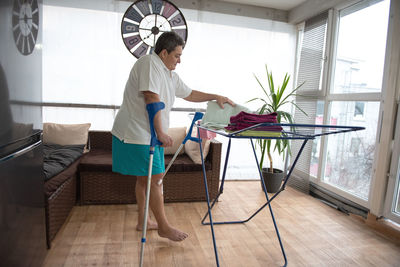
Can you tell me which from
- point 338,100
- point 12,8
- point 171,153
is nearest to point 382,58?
point 338,100

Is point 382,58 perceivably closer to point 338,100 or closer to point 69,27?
point 338,100

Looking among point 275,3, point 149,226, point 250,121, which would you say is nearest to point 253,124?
point 250,121

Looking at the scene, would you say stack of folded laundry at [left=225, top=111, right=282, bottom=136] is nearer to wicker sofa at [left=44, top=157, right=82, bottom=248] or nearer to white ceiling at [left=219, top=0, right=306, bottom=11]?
wicker sofa at [left=44, top=157, right=82, bottom=248]

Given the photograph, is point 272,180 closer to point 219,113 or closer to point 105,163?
point 219,113

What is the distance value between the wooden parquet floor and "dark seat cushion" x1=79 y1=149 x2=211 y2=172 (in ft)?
1.18

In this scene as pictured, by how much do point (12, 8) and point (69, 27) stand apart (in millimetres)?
2332

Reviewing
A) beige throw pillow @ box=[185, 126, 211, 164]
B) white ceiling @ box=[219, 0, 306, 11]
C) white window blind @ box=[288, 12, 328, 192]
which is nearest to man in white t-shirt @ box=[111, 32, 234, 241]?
beige throw pillow @ box=[185, 126, 211, 164]

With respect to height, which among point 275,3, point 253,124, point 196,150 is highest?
point 275,3

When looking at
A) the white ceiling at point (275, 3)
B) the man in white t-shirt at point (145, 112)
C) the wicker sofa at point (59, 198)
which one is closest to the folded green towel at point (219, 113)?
the man in white t-shirt at point (145, 112)

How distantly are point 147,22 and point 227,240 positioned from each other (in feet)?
8.42

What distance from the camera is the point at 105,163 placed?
8.72ft

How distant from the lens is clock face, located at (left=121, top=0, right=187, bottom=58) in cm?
322

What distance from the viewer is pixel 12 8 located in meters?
1.12

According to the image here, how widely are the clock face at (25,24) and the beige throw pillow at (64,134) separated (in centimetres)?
179
